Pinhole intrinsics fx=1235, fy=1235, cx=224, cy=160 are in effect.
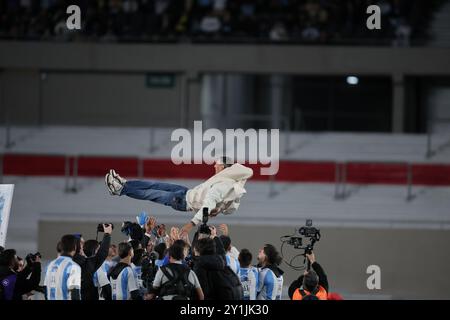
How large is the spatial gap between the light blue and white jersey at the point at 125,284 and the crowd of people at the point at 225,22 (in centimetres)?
1359

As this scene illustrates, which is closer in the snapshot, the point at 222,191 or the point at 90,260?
the point at 90,260

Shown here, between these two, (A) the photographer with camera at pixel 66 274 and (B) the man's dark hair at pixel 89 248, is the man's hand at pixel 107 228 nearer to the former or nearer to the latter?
(B) the man's dark hair at pixel 89 248

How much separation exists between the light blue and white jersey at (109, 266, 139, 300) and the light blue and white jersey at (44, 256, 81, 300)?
1118 mm

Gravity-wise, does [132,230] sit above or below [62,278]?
above

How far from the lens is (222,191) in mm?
13484

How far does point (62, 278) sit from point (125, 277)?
47.9 inches

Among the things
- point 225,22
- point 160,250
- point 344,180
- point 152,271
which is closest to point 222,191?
point 160,250

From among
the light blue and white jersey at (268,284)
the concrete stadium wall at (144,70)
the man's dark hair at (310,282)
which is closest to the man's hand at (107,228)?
the light blue and white jersey at (268,284)

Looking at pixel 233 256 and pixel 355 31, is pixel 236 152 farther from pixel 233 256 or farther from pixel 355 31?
pixel 233 256

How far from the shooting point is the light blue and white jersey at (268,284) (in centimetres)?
1273

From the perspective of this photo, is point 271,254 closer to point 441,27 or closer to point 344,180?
point 344,180

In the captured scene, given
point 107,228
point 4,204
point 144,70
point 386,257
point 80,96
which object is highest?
point 144,70

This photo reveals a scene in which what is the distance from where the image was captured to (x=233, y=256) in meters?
12.8
